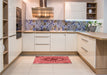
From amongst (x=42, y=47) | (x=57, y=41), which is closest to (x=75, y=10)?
(x=57, y=41)

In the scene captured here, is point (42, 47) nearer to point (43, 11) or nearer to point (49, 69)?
point (43, 11)

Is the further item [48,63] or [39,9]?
[39,9]

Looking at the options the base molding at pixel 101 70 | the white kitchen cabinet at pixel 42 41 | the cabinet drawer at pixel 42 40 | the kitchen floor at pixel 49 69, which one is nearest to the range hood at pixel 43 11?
the white kitchen cabinet at pixel 42 41

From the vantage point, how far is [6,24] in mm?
3730

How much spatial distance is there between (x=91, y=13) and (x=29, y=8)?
2539 mm

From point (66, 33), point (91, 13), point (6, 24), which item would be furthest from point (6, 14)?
point (91, 13)

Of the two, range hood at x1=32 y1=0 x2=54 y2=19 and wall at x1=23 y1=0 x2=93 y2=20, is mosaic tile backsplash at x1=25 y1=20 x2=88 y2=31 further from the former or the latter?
range hood at x1=32 y1=0 x2=54 y2=19

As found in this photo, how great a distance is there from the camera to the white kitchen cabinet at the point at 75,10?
20.2 feet

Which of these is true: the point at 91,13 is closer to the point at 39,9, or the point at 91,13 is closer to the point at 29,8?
the point at 39,9

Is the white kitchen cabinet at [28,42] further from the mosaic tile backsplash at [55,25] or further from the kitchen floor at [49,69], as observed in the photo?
the kitchen floor at [49,69]

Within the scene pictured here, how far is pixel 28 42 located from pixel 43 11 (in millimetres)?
1335

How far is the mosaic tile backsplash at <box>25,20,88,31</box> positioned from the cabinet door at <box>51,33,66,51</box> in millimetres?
708

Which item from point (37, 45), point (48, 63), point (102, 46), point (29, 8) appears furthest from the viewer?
point (29, 8)

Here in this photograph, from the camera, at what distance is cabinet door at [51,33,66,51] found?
5.93 metres
